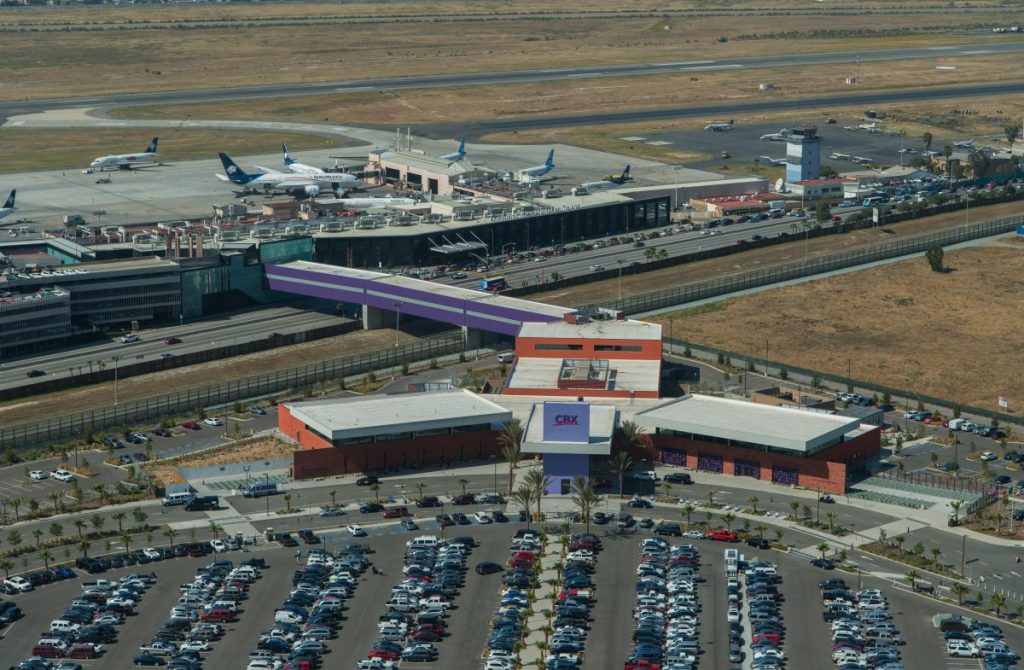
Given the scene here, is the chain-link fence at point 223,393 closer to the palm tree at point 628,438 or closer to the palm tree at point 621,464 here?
the palm tree at point 628,438

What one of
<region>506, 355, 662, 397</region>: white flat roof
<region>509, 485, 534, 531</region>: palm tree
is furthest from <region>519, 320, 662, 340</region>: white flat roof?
<region>509, 485, 534, 531</region>: palm tree

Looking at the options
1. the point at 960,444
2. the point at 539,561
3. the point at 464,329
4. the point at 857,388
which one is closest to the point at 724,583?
the point at 539,561

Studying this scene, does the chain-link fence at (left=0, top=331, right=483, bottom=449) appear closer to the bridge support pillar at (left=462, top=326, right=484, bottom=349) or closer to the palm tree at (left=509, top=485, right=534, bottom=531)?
the bridge support pillar at (left=462, top=326, right=484, bottom=349)

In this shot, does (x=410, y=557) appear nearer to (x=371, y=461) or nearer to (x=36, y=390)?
(x=371, y=461)

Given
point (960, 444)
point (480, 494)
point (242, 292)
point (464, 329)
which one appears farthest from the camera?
point (242, 292)

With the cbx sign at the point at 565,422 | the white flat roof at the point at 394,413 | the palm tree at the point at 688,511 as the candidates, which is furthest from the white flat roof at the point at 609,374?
the palm tree at the point at 688,511
